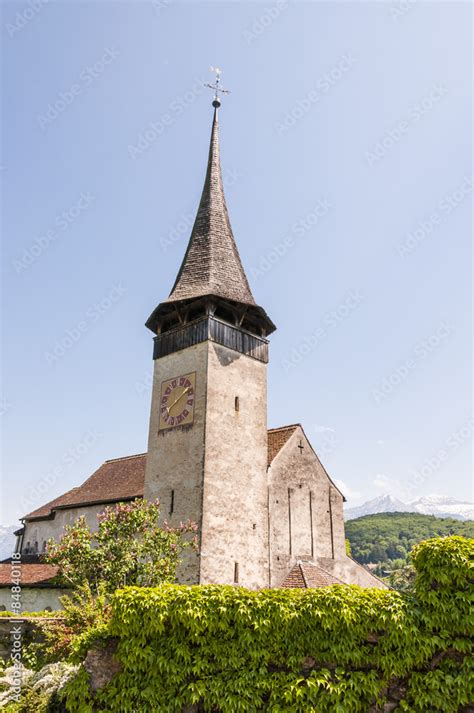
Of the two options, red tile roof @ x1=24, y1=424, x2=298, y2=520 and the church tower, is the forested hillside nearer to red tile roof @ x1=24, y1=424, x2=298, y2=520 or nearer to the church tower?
red tile roof @ x1=24, y1=424, x2=298, y2=520

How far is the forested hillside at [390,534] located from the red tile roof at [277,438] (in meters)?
125

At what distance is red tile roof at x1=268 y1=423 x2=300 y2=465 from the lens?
25.9 meters

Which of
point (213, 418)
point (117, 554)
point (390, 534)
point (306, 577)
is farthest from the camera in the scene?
point (390, 534)

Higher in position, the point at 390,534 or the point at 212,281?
the point at 212,281

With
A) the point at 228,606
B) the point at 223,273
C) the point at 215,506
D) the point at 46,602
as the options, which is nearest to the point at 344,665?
the point at 228,606

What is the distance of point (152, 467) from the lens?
24203 millimetres

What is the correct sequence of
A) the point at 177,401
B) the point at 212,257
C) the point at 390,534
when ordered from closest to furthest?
the point at 177,401 < the point at 212,257 < the point at 390,534

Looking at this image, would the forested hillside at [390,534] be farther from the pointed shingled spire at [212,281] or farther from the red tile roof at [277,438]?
the pointed shingled spire at [212,281]

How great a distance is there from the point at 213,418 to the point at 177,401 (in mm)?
2423

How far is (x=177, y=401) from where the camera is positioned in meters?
24.5

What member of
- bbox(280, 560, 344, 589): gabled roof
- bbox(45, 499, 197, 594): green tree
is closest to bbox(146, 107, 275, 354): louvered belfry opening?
bbox(45, 499, 197, 594): green tree

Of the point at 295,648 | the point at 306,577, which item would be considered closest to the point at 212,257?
the point at 306,577

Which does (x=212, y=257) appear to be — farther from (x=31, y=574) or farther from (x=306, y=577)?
(x=31, y=574)

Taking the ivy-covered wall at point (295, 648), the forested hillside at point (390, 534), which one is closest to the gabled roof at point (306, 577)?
the ivy-covered wall at point (295, 648)
